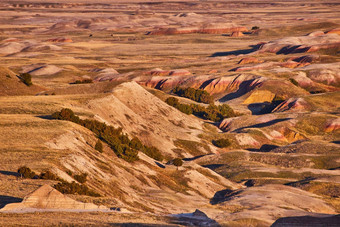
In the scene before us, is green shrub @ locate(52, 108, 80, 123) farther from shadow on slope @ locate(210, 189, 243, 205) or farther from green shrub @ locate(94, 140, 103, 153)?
shadow on slope @ locate(210, 189, 243, 205)

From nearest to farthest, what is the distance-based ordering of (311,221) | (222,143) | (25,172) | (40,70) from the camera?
(311,221) → (25,172) → (222,143) → (40,70)

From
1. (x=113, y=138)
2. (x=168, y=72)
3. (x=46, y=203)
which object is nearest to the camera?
(x=46, y=203)

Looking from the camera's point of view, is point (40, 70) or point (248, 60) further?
point (248, 60)

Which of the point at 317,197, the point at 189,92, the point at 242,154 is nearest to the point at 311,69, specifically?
the point at 189,92

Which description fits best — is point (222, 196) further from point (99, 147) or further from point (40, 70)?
point (40, 70)

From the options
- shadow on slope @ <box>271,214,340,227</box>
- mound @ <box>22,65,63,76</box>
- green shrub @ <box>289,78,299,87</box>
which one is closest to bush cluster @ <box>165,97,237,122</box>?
green shrub @ <box>289,78,299,87</box>

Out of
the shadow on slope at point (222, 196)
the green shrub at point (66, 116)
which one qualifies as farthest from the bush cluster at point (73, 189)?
the green shrub at point (66, 116)

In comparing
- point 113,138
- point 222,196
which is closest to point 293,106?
point 222,196

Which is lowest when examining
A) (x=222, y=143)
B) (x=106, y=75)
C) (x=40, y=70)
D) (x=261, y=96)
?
(x=261, y=96)

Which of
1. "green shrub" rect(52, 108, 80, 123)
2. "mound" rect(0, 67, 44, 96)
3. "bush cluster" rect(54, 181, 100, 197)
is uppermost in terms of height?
"bush cluster" rect(54, 181, 100, 197)
